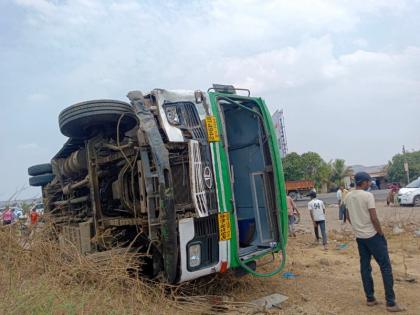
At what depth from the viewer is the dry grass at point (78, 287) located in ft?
10.4

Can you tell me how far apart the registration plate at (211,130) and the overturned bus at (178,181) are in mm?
10

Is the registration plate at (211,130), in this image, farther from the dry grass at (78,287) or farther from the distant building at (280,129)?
the distant building at (280,129)

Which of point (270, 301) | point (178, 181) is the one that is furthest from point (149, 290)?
point (270, 301)

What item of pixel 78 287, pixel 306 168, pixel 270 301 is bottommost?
pixel 270 301

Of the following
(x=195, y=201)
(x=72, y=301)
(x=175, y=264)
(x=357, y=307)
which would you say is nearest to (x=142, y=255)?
(x=175, y=264)

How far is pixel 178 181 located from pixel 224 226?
0.62m

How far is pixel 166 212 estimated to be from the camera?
394 cm

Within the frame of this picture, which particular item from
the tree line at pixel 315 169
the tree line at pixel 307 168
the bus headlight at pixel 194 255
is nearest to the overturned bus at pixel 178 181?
the bus headlight at pixel 194 255

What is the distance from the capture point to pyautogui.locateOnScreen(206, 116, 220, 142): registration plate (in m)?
4.33

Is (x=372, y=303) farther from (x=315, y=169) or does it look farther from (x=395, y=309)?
(x=315, y=169)

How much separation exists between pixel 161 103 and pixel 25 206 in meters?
1.95

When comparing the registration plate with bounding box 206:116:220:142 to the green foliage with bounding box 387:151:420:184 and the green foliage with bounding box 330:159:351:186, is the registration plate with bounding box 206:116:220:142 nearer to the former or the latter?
the green foliage with bounding box 330:159:351:186

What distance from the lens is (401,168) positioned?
5359 cm

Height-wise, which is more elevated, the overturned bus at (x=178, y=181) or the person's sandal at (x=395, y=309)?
the overturned bus at (x=178, y=181)
